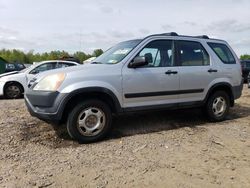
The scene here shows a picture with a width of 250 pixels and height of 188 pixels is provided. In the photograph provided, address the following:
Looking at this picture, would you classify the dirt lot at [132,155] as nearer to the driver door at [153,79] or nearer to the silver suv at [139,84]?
the silver suv at [139,84]

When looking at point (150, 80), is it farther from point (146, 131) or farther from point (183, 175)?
point (183, 175)

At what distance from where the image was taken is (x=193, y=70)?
278 inches

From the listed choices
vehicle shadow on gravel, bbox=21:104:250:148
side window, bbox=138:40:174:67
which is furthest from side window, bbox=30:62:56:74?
side window, bbox=138:40:174:67

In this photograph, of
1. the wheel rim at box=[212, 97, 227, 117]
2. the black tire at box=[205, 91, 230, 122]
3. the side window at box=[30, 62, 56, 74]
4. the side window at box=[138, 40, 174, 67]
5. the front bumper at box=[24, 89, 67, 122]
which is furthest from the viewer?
the side window at box=[30, 62, 56, 74]

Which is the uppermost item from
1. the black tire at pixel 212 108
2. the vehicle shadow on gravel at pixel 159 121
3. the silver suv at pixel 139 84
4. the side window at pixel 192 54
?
the side window at pixel 192 54

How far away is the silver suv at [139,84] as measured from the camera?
5.69 meters

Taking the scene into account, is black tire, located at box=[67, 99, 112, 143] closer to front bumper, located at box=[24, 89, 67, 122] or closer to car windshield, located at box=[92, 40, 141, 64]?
front bumper, located at box=[24, 89, 67, 122]

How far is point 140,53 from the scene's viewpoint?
645 centimetres

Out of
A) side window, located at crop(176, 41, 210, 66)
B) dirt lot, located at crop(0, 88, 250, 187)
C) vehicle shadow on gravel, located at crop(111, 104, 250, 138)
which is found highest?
side window, located at crop(176, 41, 210, 66)

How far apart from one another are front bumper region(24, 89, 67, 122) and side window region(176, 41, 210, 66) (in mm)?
2697

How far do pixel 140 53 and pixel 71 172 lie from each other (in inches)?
111

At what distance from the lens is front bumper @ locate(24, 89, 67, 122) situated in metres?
5.58

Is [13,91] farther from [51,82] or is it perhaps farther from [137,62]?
[137,62]

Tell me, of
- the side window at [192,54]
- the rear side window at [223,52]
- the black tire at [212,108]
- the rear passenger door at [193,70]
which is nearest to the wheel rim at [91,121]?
the rear passenger door at [193,70]
